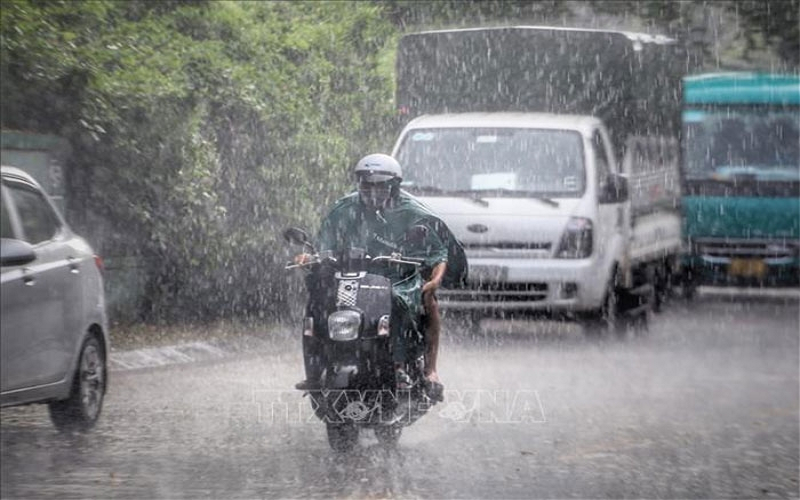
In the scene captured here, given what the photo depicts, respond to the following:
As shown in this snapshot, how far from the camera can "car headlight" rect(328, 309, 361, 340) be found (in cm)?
888


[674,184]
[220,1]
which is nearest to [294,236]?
[220,1]

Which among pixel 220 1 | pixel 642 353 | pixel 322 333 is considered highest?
pixel 220 1

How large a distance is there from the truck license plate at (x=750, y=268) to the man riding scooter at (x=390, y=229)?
38.5 ft

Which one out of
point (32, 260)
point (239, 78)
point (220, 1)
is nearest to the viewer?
point (32, 260)

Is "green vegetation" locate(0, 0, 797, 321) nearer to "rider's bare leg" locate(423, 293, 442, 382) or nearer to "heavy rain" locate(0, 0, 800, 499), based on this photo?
"heavy rain" locate(0, 0, 800, 499)

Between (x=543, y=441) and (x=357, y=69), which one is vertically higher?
(x=357, y=69)

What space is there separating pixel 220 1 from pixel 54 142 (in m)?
3.35

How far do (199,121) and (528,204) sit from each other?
319 centimetres

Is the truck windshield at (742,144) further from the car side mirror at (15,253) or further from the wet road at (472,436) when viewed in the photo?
the car side mirror at (15,253)

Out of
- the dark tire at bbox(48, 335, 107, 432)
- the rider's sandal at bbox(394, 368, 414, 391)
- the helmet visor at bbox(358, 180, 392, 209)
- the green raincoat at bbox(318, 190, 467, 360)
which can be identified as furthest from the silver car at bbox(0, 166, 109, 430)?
the rider's sandal at bbox(394, 368, 414, 391)

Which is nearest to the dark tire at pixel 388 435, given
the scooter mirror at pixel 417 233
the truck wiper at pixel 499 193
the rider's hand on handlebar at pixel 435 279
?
the rider's hand on handlebar at pixel 435 279

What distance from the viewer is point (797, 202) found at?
2048 centimetres

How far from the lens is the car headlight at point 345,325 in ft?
29.1

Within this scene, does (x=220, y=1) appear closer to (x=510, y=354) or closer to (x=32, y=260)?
(x=510, y=354)
